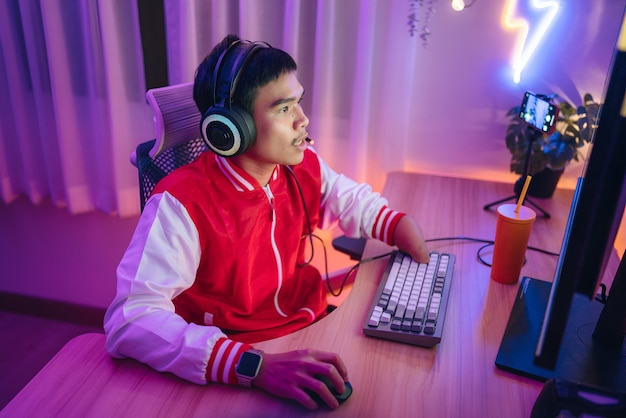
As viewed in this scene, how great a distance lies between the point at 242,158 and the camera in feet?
3.64

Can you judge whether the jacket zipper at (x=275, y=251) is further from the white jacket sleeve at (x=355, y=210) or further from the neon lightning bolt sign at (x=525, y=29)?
the neon lightning bolt sign at (x=525, y=29)

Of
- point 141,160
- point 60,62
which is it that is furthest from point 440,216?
point 60,62

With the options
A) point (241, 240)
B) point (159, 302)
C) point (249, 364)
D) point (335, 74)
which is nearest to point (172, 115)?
point (241, 240)

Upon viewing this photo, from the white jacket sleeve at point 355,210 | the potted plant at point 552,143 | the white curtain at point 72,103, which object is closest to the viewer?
the white jacket sleeve at point 355,210

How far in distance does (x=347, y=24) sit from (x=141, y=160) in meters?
0.83

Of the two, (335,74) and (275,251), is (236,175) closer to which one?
(275,251)

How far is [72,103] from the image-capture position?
6.07ft

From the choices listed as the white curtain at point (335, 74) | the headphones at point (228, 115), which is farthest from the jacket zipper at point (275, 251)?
the white curtain at point (335, 74)

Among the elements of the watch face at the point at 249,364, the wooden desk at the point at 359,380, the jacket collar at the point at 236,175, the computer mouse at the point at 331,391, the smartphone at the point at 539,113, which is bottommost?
the wooden desk at the point at 359,380

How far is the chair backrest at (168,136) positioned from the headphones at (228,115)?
0.54 ft

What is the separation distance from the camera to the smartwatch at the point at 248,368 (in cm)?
81

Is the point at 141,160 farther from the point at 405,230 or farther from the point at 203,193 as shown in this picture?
the point at 405,230

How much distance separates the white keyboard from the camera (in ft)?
3.04

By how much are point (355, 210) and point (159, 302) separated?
22.4 inches
